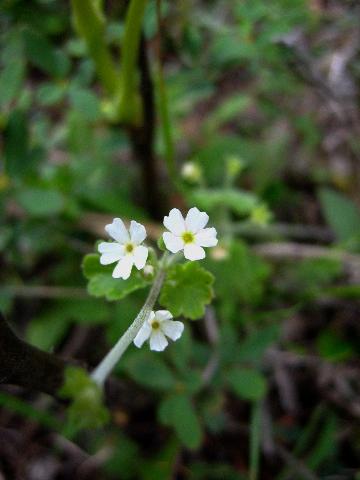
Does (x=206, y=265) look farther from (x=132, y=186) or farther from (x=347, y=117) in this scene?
(x=347, y=117)

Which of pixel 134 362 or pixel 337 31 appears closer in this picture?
pixel 134 362

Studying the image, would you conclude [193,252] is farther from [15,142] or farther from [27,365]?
[15,142]

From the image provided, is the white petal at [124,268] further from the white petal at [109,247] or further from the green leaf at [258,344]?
the green leaf at [258,344]

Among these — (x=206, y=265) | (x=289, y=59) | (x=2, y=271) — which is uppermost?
(x=289, y=59)

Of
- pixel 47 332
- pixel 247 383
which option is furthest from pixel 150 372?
pixel 47 332

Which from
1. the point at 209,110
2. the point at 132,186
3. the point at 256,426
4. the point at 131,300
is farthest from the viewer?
the point at 209,110

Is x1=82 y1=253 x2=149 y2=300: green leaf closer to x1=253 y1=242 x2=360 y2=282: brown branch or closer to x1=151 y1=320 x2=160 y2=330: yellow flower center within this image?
x1=151 y1=320 x2=160 y2=330: yellow flower center

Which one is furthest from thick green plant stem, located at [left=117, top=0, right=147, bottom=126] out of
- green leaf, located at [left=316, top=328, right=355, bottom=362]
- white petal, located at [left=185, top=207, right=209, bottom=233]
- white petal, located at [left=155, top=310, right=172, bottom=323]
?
green leaf, located at [left=316, top=328, right=355, bottom=362]

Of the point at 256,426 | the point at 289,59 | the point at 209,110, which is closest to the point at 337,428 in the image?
the point at 256,426
